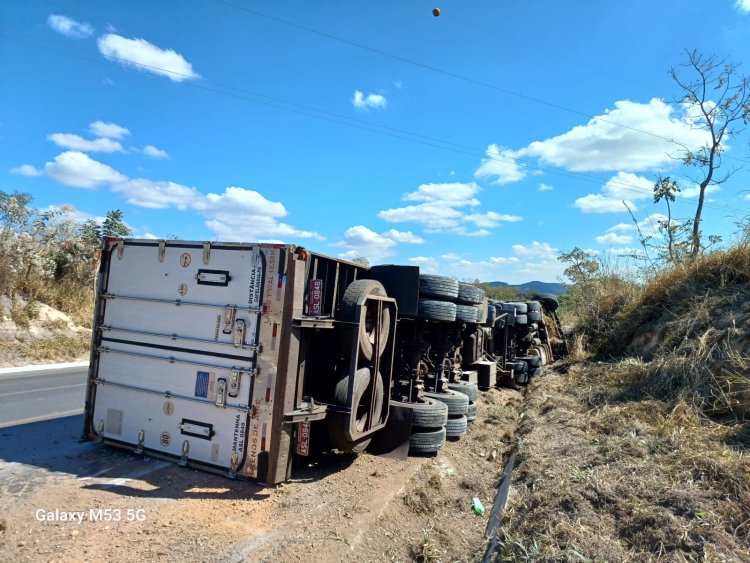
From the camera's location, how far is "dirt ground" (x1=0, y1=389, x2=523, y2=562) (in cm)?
339

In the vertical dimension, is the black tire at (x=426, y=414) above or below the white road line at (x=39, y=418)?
above

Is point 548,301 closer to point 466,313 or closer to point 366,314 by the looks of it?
point 466,313

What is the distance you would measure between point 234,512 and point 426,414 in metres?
2.71

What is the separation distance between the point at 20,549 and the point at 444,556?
9.85 ft

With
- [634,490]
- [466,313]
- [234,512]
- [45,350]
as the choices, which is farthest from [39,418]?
[45,350]

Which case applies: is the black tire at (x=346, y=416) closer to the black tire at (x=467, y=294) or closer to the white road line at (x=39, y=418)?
the black tire at (x=467, y=294)

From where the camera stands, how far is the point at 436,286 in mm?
6527

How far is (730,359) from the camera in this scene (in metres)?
6.28

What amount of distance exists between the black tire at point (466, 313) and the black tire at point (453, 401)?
3.76ft

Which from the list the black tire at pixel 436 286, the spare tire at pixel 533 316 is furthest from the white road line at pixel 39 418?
the spare tire at pixel 533 316

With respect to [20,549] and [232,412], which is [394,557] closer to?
[232,412]

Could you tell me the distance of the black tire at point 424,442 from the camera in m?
5.98

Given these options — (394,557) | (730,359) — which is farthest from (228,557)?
(730,359)

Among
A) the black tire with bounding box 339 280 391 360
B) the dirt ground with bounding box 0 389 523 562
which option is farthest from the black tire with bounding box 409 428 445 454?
the black tire with bounding box 339 280 391 360
